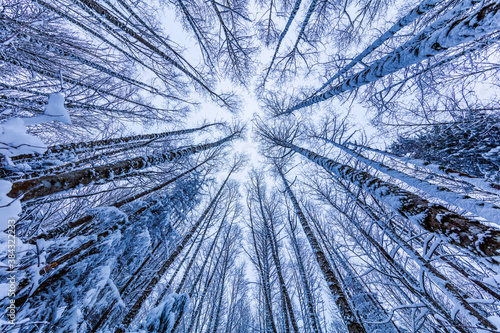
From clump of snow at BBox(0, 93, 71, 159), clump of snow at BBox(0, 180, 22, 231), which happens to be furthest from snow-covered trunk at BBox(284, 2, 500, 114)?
clump of snow at BBox(0, 180, 22, 231)

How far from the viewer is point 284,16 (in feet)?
16.2

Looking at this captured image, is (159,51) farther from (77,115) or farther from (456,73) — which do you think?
(456,73)

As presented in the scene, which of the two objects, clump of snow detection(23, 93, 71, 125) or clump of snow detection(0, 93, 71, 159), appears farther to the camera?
clump of snow detection(23, 93, 71, 125)

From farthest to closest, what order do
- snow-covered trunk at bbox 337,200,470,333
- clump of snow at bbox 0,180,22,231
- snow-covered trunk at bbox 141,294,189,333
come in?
snow-covered trunk at bbox 141,294,189,333 < snow-covered trunk at bbox 337,200,470,333 < clump of snow at bbox 0,180,22,231

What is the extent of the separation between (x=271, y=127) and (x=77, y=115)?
725 cm

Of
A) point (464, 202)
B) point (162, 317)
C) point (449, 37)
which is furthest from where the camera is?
point (162, 317)

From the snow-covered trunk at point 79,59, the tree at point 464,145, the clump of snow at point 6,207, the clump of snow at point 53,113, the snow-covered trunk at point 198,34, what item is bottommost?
the clump of snow at point 6,207

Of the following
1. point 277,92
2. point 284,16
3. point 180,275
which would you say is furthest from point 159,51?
Answer: point 180,275

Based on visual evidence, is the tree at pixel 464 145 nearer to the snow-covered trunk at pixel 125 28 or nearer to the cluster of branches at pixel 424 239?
the cluster of branches at pixel 424 239

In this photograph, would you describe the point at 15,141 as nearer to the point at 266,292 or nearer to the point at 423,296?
the point at 423,296

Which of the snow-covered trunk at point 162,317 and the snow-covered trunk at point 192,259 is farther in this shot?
the snow-covered trunk at point 192,259

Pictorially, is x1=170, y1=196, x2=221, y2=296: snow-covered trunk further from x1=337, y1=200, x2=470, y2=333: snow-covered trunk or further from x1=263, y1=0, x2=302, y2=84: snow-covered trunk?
x1=263, y1=0, x2=302, y2=84: snow-covered trunk

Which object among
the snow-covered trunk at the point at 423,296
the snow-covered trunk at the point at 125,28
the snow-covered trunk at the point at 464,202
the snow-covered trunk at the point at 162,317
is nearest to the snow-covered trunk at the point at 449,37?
the snow-covered trunk at the point at 464,202

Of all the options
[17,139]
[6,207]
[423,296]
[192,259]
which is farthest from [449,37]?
[192,259]
